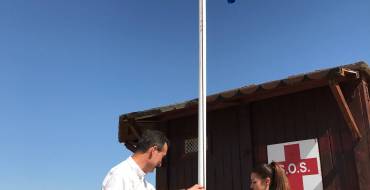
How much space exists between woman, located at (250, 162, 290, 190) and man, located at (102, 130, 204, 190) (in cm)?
94

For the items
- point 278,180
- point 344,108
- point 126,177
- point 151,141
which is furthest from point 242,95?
point 126,177

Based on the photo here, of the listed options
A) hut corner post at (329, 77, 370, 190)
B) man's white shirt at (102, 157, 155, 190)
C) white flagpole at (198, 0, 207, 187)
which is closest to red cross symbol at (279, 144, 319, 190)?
hut corner post at (329, 77, 370, 190)

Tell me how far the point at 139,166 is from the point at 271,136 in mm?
4182

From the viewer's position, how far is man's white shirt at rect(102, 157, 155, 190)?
293cm

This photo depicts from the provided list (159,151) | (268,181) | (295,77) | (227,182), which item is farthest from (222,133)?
(159,151)

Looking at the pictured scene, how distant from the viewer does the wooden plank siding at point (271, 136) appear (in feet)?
20.2

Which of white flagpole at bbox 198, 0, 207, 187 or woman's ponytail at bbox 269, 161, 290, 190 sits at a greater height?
white flagpole at bbox 198, 0, 207, 187

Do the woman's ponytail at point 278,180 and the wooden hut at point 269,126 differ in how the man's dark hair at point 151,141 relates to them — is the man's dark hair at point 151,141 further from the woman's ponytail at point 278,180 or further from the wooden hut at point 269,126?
the wooden hut at point 269,126

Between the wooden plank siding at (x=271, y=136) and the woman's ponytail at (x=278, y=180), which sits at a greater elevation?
the wooden plank siding at (x=271, y=136)

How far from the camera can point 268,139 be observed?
6.99 metres

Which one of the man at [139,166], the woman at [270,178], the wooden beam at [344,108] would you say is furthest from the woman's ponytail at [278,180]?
the wooden beam at [344,108]

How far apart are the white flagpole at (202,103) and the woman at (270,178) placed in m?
0.59

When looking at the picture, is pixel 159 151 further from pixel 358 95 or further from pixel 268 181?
pixel 358 95

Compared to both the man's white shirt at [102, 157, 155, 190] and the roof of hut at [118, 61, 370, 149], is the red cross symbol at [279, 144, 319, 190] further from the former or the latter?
the man's white shirt at [102, 157, 155, 190]
